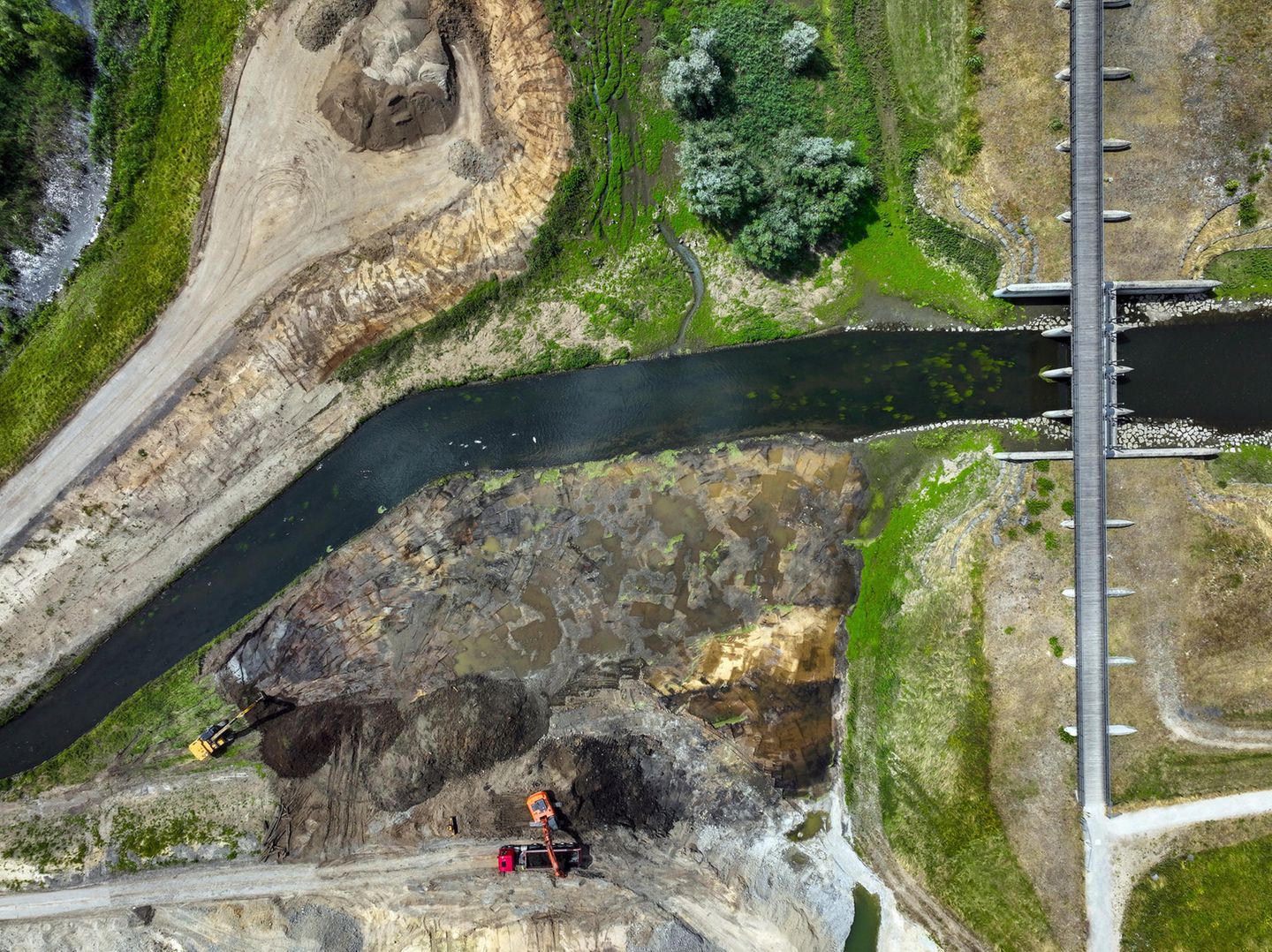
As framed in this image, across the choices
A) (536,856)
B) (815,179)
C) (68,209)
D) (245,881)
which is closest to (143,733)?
(245,881)

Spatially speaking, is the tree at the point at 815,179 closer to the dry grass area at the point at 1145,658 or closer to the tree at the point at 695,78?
the tree at the point at 695,78

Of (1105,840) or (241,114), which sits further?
(241,114)

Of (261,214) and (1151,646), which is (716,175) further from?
(1151,646)

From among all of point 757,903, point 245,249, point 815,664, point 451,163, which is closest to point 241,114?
point 245,249

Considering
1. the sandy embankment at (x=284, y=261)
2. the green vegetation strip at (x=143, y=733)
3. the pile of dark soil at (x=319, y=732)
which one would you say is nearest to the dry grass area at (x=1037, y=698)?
the sandy embankment at (x=284, y=261)

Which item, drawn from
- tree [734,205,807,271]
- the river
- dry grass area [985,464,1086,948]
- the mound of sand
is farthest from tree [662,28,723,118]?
the river

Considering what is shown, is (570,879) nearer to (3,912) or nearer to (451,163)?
(3,912)

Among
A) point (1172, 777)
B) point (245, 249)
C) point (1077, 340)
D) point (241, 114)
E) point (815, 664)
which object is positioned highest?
point (241, 114)
